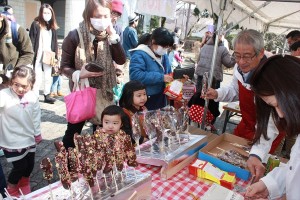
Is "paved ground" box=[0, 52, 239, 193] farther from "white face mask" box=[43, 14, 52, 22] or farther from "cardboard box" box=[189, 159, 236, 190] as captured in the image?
"cardboard box" box=[189, 159, 236, 190]

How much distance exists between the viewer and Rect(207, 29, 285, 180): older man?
177 centimetres

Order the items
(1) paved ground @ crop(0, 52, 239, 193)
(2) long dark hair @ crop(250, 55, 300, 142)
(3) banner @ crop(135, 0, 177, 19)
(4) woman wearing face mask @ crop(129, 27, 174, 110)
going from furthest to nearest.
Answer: (3) banner @ crop(135, 0, 177, 19), (1) paved ground @ crop(0, 52, 239, 193), (4) woman wearing face mask @ crop(129, 27, 174, 110), (2) long dark hair @ crop(250, 55, 300, 142)

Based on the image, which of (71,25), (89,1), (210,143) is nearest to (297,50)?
(210,143)

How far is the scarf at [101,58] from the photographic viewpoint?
7.75 ft

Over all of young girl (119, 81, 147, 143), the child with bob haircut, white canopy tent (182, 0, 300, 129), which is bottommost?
the child with bob haircut

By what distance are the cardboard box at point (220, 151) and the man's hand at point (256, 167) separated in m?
0.04

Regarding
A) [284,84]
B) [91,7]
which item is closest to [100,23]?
[91,7]

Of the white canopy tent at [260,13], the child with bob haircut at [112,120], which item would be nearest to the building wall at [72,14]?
the white canopy tent at [260,13]

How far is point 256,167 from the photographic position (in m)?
1.67

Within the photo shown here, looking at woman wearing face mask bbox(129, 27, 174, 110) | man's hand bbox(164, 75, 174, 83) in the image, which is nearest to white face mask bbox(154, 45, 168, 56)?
woman wearing face mask bbox(129, 27, 174, 110)

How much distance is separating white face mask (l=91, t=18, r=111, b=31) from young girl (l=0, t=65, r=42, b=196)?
31.7 inches

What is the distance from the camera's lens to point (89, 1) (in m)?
2.30

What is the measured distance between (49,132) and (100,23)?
260 cm

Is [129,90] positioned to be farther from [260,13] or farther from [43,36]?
[260,13]
